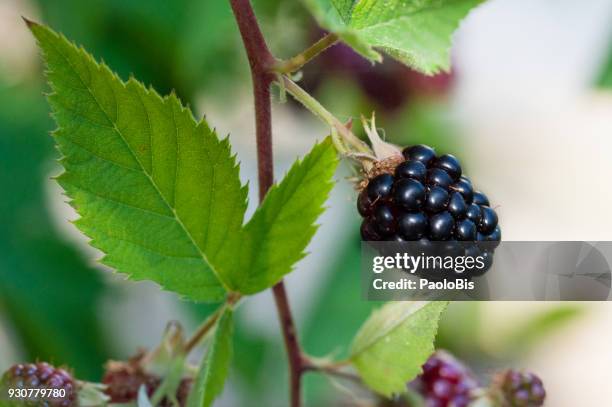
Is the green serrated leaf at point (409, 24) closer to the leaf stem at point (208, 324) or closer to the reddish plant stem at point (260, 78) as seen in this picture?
the reddish plant stem at point (260, 78)

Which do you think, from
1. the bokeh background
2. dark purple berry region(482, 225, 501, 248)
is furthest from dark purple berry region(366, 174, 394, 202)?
the bokeh background

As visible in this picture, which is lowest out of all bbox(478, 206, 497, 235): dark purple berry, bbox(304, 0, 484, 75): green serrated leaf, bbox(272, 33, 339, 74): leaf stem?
bbox(478, 206, 497, 235): dark purple berry

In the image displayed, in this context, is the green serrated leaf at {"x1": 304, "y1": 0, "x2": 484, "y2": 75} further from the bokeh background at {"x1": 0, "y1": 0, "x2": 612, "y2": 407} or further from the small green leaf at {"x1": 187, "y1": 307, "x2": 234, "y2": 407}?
the bokeh background at {"x1": 0, "y1": 0, "x2": 612, "y2": 407}

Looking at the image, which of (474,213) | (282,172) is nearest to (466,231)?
(474,213)

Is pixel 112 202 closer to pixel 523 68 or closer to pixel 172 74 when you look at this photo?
pixel 172 74

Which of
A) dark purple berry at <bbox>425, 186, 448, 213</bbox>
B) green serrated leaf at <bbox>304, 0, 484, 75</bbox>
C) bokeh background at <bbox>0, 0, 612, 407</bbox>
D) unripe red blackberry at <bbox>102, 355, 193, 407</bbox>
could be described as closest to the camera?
green serrated leaf at <bbox>304, 0, 484, 75</bbox>

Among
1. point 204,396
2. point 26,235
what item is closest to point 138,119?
point 204,396

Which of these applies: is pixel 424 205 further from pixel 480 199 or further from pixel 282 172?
pixel 282 172
